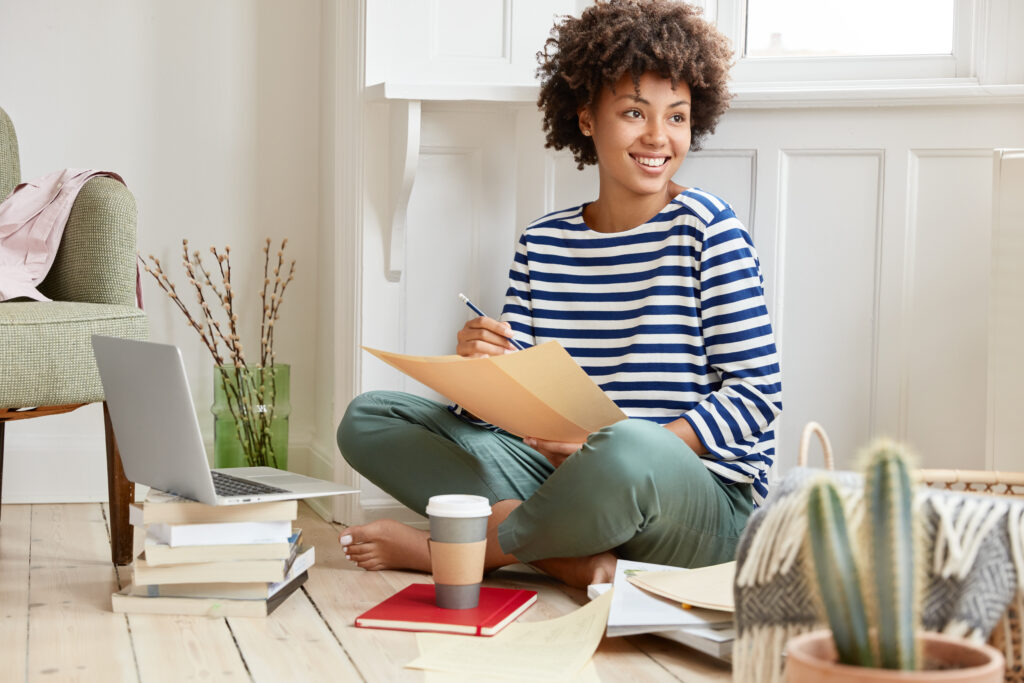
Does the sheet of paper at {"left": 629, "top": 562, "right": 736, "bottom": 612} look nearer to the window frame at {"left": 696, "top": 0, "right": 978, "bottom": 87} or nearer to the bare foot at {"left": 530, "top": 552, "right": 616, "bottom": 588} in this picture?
the bare foot at {"left": 530, "top": 552, "right": 616, "bottom": 588}

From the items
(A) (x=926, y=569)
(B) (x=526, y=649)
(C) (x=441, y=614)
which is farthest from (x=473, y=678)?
(A) (x=926, y=569)

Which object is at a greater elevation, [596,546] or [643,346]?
[643,346]

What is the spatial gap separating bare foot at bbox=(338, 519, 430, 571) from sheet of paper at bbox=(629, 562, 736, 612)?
0.39m

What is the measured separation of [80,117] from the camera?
2209 millimetres

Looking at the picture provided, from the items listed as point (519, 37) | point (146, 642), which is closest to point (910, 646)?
point (146, 642)

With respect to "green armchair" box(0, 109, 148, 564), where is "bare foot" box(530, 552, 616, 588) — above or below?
below

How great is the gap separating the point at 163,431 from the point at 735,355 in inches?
30.9

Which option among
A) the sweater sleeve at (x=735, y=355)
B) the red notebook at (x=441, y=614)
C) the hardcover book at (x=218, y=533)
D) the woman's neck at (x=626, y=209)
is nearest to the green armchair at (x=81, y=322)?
the hardcover book at (x=218, y=533)

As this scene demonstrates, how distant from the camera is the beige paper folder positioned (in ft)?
4.34

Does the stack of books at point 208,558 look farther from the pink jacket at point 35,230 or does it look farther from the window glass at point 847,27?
the window glass at point 847,27

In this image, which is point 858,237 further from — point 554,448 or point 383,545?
point 383,545

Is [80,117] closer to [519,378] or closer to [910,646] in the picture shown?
[519,378]

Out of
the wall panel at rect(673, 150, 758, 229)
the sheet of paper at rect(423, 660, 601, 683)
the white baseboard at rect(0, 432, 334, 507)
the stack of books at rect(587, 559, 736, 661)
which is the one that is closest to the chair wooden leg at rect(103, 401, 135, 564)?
the white baseboard at rect(0, 432, 334, 507)

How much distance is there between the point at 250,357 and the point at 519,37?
0.91 meters
